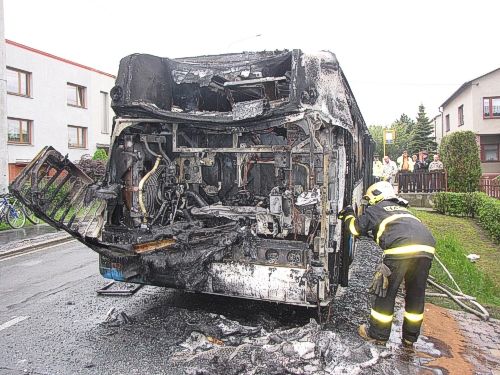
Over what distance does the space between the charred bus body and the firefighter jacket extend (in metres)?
0.38

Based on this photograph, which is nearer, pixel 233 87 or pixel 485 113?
pixel 233 87

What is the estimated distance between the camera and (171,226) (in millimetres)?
4910

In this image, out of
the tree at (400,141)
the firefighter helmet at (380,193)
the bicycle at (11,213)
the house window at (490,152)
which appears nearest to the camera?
the firefighter helmet at (380,193)

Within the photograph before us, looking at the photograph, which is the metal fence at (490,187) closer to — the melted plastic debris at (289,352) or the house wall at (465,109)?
the house wall at (465,109)

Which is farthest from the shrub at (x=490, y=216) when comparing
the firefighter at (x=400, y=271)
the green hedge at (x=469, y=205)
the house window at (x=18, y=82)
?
the house window at (x=18, y=82)

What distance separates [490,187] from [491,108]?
43.3 ft

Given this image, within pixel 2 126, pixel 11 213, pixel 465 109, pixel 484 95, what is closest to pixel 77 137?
pixel 2 126

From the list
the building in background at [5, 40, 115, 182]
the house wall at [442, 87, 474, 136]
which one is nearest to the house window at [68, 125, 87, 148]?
the building in background at [5, 40, 115, 182]

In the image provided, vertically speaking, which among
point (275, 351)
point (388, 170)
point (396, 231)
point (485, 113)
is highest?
point (485, 113)

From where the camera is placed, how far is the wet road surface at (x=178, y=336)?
3.74 metres

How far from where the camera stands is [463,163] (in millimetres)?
17359

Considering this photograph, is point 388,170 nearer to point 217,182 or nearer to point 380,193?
point 217,182

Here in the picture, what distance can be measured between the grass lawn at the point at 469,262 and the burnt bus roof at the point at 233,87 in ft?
10.9

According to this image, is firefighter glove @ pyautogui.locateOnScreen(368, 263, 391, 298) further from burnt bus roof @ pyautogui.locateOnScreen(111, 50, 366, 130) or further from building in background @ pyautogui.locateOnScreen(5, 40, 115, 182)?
building in background @ pyautogui.locateOnScreen(5, 40, 115, 182)
